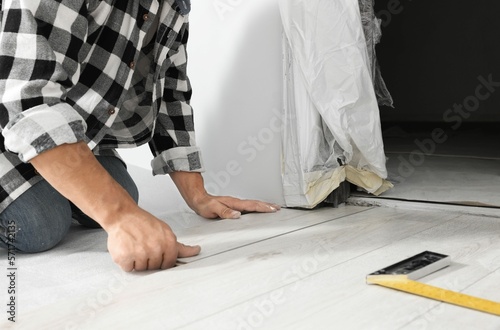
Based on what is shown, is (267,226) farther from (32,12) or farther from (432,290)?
(32,12)

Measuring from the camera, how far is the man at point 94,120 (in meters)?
1.14

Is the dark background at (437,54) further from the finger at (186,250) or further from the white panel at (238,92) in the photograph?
the finger at (186,250)

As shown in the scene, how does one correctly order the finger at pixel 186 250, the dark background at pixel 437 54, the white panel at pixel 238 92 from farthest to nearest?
1. the dark background at pixel 437 54
2. the white panel at pixel 238 92
3. the finger at pixel 186 250

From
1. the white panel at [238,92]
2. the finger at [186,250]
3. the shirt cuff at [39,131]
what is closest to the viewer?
the shirt cuff at [39,131]

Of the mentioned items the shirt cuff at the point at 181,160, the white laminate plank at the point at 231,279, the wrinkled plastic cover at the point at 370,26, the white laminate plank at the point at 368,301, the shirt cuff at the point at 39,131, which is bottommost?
the white laminate plank at the point at 231,279

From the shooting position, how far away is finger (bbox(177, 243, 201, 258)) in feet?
4.02

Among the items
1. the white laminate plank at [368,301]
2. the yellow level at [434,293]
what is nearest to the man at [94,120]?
the white laminate plank at [368,301]

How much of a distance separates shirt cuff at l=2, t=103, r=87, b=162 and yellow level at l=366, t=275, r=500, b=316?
0.59 metres

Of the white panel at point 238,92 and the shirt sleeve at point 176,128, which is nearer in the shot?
the shirt sleeve at point 176,128

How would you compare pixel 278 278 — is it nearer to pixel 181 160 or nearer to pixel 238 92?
pixel 181 160

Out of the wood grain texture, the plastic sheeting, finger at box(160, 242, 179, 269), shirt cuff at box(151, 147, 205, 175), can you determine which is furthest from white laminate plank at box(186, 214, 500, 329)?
shirt cuff at box(151, 147, 205, 175)

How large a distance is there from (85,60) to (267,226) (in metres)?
0.57

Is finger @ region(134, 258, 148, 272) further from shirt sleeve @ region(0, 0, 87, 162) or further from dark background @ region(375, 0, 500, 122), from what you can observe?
dark background @ region(375, 0, 500, 122)

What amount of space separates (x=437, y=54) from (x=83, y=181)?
2474 mm
